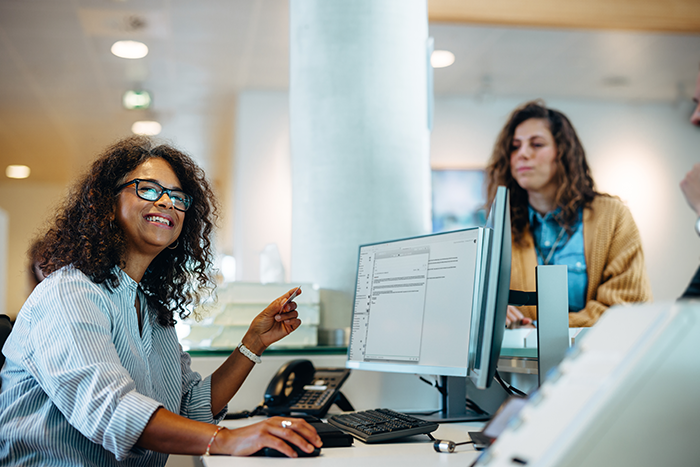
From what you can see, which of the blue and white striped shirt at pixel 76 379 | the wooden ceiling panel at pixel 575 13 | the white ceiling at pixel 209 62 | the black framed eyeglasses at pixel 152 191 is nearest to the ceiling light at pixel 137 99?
the white ceiling at pixel 209 62

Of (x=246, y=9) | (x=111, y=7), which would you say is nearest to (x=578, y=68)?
(x=246, y=9)

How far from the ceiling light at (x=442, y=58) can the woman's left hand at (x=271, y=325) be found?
3257mm

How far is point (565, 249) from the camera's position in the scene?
6.90 feet

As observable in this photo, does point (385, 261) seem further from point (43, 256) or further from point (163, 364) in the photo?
point (43, 256)

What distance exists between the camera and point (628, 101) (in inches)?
211

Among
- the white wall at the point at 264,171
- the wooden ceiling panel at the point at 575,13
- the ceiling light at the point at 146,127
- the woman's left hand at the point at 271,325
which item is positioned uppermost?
the wooden ceiling panel at the point at 575,13

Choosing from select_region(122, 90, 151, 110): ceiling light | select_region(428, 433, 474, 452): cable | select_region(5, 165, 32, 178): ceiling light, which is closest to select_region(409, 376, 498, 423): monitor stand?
select_region(428, 433, 474, 452): cable

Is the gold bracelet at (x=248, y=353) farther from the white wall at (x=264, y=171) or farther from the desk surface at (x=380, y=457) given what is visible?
the white wall at (x=264, y=171)

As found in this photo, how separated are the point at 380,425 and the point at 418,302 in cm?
33

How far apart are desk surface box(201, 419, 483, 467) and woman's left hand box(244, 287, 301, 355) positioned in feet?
1.22

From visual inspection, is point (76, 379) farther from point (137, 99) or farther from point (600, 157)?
Result: point (600, 157)

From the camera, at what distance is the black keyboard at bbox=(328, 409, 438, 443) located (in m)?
1.27

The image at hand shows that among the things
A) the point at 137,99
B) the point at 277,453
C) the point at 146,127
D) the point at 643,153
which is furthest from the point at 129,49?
the point at 643,153

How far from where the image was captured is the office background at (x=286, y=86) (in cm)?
391
